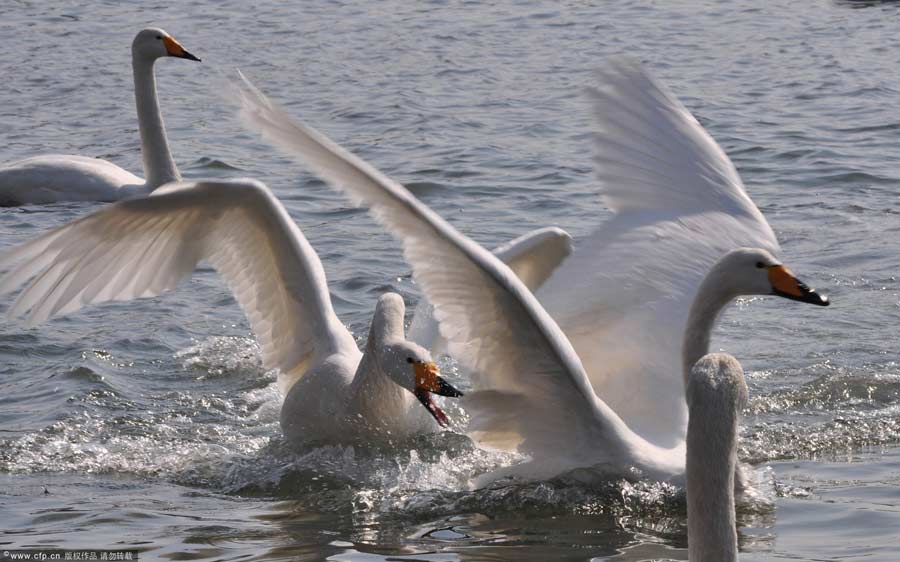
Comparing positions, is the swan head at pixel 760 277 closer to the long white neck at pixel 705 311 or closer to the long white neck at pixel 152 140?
the long white neck at pixel 705 311

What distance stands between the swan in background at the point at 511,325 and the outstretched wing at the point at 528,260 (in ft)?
4.31

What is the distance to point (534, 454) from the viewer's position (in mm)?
6438

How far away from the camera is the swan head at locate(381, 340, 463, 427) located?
650cm

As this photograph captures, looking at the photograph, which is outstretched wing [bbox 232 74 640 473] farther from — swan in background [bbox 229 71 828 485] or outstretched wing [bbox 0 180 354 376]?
outstretched wing [bbox 0 180 354 376]

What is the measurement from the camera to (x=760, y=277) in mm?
6164

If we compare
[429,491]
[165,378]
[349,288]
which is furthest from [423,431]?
[349,288]

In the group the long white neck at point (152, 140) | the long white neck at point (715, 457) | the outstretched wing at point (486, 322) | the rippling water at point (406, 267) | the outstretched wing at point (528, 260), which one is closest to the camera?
the long white neck at point (715, 457)

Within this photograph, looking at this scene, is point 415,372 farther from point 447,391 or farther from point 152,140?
point 152,140

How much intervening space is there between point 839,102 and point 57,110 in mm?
7441

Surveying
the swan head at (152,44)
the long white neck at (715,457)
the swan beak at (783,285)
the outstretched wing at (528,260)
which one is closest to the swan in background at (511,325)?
the swan beak at (783,285)

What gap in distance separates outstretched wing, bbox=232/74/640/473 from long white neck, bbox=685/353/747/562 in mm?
1614

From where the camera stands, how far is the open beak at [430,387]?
642 cm

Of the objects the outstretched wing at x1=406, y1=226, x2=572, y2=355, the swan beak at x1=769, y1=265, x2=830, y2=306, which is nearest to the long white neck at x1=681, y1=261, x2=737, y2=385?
the swan beak at x1=769, y1=265, x2=830, y2=306

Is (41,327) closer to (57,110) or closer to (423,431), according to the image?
(423,431)
